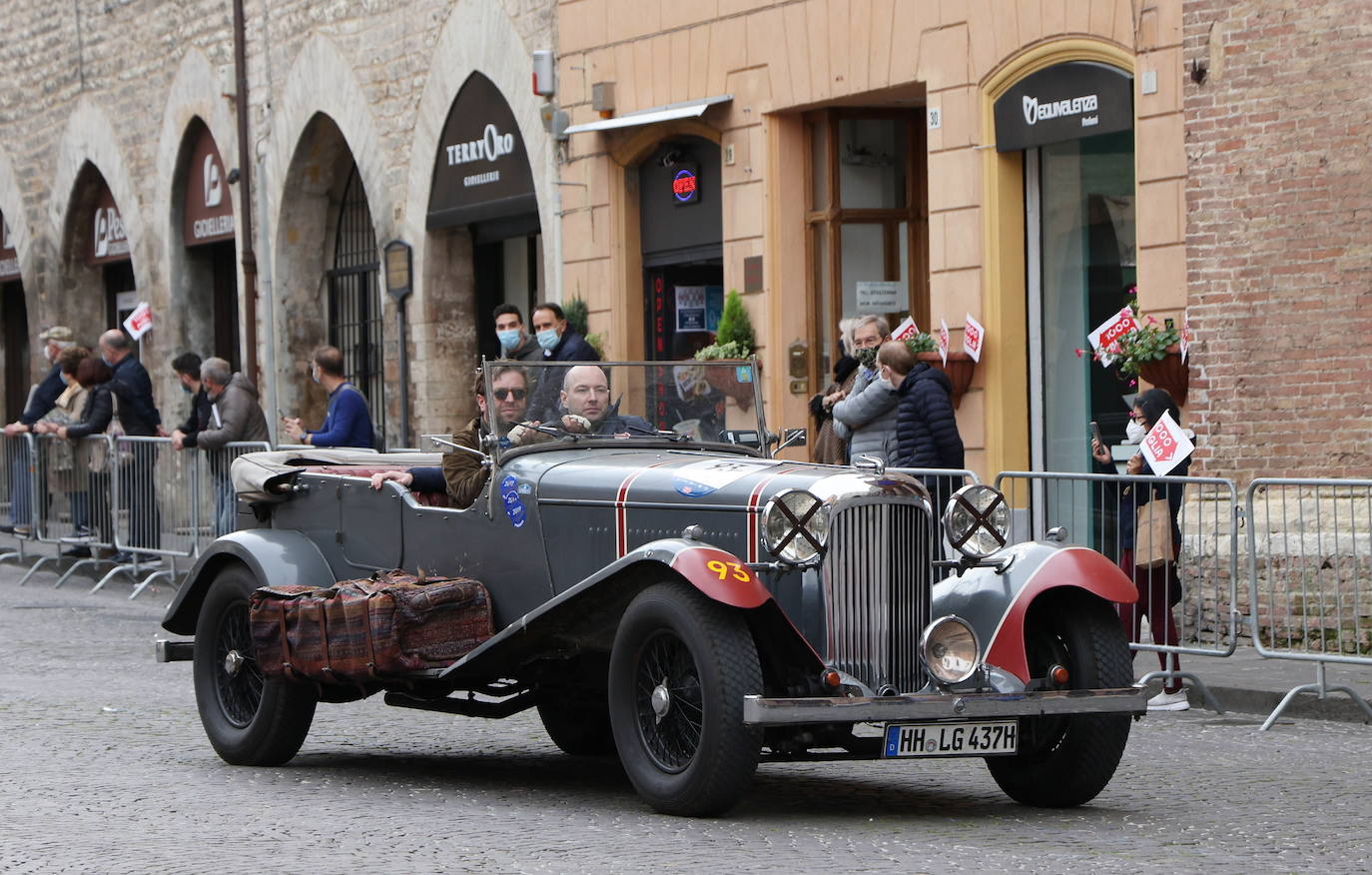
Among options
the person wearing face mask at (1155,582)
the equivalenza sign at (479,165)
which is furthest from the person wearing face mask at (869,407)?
the equivalenza sign at (479,165)

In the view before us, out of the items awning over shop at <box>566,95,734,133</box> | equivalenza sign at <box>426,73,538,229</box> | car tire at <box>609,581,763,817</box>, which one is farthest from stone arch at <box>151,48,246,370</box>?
car tire at <box>609,581,763,817</box>

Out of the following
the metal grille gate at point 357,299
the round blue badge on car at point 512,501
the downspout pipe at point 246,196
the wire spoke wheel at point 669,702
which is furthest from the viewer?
the downspout pipe at point 246,196

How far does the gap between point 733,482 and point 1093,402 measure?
758 centimetres

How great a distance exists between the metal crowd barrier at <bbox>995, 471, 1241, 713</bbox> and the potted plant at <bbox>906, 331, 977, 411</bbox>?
12.4 feet

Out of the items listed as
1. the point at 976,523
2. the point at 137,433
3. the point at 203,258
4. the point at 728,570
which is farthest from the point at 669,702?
the point at 203,258

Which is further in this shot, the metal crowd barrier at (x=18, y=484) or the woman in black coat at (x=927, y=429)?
the metal crowd barrier at (x=18, y=484)

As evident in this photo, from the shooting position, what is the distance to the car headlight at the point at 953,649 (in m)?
7.20

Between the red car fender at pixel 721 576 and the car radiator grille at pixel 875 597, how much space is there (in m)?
0.27

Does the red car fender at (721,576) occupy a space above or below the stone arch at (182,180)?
below

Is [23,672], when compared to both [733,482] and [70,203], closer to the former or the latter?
[733,482]

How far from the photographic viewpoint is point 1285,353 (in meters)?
12.6

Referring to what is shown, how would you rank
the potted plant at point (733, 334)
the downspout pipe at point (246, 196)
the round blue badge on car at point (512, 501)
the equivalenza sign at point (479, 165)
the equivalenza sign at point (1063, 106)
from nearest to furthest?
the round blue badge on car at point (512, 501) → the equivalenza sign at point (1063, 106) → the potted plant at point (733, 334) → the equivalenza sign at point (479, 165) → the downspout pipe at point (246, 196)

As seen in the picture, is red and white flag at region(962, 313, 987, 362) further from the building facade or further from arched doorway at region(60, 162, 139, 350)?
arched doorway at region(60, 162, 139, 350)

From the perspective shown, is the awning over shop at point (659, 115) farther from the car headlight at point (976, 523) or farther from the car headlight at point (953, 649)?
the car headlight at point (953, 649)
